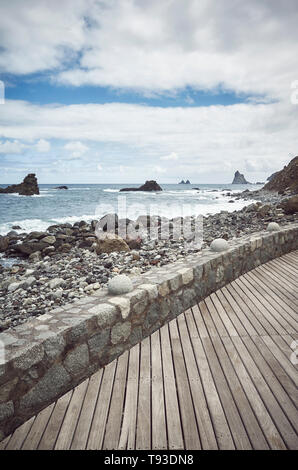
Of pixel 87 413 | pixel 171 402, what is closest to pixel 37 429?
pixel 87 413

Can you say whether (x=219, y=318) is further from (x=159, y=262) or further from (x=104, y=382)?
(x=159, y=262)

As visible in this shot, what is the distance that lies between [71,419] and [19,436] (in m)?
0.37

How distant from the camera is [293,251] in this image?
6574 millimetres

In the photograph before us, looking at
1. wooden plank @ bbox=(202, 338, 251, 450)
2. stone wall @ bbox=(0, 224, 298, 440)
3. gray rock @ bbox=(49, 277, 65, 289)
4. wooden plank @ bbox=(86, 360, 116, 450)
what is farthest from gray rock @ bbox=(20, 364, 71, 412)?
gray rock @ bbox=(49, 277, 65, 289)

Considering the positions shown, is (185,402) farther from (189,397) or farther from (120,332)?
(120,332)

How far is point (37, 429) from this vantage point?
1.98 meters

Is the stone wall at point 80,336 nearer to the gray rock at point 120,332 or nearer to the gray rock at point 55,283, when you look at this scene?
the gray rock at point 120,332

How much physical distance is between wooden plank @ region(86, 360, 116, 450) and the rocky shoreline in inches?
98.5

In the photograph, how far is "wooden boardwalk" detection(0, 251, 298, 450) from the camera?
1.87 m

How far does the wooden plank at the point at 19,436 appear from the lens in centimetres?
186

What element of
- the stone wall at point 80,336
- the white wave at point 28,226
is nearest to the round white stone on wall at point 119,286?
the stone wall at point 80,336

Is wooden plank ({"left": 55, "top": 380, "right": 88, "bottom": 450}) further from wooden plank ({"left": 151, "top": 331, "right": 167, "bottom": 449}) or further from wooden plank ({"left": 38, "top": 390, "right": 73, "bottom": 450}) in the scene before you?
wooden plank ({"left": 151, "top": 331, "right": 167, "bottom": 449})

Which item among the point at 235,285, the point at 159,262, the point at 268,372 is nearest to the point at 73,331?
the point at 268,372
